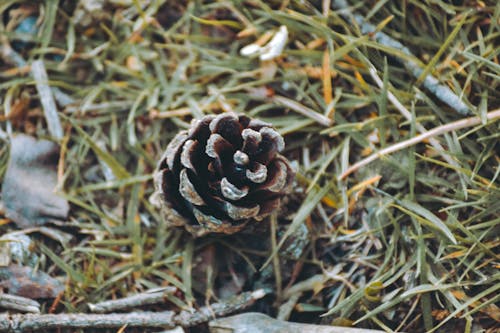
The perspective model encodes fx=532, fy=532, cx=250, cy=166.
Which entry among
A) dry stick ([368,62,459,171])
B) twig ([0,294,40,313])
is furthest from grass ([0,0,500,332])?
twig ([0,294,40,313])

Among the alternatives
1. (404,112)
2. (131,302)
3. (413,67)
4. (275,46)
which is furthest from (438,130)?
(131,302)

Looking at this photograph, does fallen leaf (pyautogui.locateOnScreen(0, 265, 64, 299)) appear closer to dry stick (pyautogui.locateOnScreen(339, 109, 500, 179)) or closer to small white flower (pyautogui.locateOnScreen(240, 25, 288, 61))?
small white flower (pyautogui.locateOnScreen(240, 25, 288, 61))

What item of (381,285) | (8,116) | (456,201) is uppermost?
(8,116)

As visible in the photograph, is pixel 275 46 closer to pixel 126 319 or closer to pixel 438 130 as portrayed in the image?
pixel 438 130

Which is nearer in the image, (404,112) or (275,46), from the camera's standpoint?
(404,112)

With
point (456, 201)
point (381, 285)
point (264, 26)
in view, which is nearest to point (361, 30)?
point (264, 26)

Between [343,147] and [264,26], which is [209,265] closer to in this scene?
[343,147]
